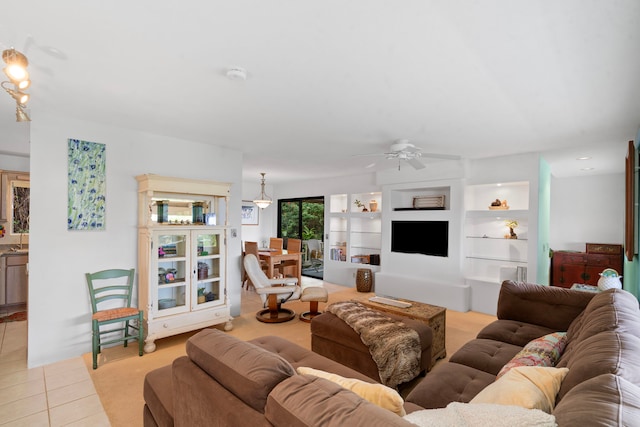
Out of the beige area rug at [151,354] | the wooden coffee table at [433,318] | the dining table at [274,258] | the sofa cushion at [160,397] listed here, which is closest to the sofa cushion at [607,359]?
the wooden coffee table at [433,318]

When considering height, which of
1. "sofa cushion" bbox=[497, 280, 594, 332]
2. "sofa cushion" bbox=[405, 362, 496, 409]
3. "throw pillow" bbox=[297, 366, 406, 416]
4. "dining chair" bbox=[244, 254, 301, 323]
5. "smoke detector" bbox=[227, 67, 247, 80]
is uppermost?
"smoke detector" bbox=[227, 67, 247, 80]

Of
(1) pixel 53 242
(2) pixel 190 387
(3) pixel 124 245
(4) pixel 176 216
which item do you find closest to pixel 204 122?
(4) pixel 176 216

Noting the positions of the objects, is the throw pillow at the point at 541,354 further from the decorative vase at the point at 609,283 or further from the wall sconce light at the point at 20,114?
the wall sconce light at the point at 20,114

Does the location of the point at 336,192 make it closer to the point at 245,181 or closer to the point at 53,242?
the point at 245,181

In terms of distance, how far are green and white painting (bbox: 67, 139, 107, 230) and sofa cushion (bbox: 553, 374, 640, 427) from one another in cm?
379

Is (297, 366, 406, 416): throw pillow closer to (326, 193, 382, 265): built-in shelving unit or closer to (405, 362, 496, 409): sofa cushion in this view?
(405, 362, 496, 409): sofa cushion

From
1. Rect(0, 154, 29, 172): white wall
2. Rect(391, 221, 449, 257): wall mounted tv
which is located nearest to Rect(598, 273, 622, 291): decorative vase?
Rect(391, 221, 449, 257): wall mounted tv

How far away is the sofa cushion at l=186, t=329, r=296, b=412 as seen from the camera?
1.08 meters

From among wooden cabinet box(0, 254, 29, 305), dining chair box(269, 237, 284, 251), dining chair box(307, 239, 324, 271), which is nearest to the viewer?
wooden cabinet box(0, 254, 29, 305)

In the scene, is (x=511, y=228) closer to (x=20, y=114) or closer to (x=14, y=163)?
(x=20, y=114)

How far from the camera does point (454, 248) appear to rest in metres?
4.97

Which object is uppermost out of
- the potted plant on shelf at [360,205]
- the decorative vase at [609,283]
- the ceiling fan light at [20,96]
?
the ceiling fan light at [20,96]

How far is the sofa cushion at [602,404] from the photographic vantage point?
782 mm

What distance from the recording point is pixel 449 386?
69.1 inches
